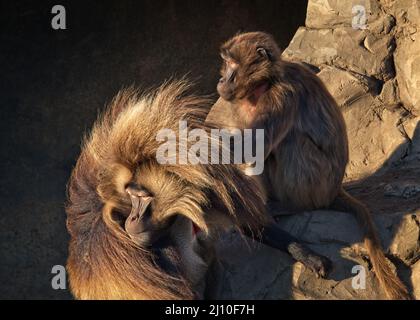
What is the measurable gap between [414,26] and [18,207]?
425cm

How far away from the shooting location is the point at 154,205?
13.8 ft

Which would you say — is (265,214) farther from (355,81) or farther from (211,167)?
(355,81)

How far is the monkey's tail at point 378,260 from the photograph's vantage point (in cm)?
448

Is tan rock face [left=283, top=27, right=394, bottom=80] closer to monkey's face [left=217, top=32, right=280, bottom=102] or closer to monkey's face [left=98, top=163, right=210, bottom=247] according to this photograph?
monkey's face [left=217, top=32, right=280, bottom=102]

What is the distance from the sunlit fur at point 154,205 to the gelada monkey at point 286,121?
0.94 m

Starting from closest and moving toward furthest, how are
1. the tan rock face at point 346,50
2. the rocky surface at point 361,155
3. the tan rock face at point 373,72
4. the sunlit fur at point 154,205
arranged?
the sunlit fur at point 154,205, the rocky surface at point 361,155, the tan rock face at point 373,72, the tan rock face at point 346,50

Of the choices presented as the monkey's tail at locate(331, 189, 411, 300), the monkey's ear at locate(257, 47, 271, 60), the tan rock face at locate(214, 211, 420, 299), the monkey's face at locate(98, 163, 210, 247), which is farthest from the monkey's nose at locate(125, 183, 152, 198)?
the monkey's ear at locate(257, 47, 271, 60)

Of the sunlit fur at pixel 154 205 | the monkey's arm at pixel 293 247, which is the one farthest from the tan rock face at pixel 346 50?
the sunlit fur at pixel 154 205

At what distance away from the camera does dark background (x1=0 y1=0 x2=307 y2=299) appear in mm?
7766

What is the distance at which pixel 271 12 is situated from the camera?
8.52m

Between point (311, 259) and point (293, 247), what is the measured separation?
0.15m

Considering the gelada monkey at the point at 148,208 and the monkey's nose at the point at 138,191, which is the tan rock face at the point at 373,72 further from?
the monkey's nose at the point at 138,191

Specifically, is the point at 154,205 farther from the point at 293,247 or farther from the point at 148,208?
the point at 293,247

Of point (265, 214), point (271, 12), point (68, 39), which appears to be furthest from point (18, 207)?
point (265, 214)
